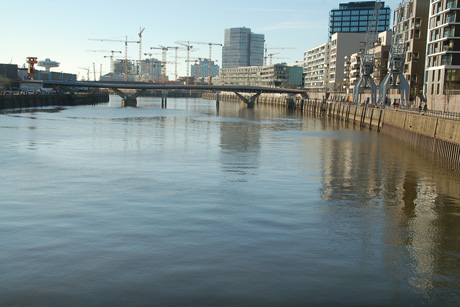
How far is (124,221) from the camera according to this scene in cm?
1678

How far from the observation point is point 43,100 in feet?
353

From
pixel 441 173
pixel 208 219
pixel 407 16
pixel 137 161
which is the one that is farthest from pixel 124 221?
pixel 407 16

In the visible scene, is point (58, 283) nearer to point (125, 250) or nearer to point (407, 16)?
point (125, 250)

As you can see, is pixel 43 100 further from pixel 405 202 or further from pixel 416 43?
pixel 405 202

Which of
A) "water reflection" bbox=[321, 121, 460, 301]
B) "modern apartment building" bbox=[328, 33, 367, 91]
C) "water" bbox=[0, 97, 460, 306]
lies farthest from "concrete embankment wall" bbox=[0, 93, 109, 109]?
"modern apartment building" bbox=[328, 33, 367, 91]

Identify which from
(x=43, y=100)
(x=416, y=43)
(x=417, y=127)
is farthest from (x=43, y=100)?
(x=417, y=127)

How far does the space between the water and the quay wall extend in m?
60.0

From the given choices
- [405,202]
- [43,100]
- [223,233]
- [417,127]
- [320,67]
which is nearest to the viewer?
[223,233]

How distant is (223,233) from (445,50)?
67.8 m

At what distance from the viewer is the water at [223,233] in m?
11.5

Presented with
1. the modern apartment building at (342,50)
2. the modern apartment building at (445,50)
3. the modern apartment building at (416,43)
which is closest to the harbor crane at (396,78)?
the modern apartment building at (445,50)

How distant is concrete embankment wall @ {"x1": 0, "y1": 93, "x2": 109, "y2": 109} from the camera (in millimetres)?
86562

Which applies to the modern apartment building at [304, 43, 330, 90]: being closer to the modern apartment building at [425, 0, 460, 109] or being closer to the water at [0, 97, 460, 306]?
the modern apartment building at [425, 0, 460, 109]

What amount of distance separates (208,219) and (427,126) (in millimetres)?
28483
